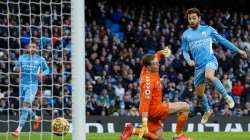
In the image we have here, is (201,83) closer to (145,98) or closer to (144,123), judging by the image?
(145,98)

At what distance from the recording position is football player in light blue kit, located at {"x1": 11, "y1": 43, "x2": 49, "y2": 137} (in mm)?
14320

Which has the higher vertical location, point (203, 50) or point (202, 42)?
point (202, 42)

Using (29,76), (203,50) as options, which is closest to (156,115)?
(203,50)

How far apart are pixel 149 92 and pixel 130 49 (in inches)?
512

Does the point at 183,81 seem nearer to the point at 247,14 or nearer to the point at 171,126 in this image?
the point at 171,126

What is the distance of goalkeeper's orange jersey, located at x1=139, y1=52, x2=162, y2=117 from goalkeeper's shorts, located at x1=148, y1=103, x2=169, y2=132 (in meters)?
0.01

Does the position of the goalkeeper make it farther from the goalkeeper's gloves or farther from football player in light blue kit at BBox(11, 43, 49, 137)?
football player in light blue kit at BBox(11, 43, 49, 137)

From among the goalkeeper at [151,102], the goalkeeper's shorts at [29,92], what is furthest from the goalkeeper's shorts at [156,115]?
the goalkeeper's shorts at [29,92]

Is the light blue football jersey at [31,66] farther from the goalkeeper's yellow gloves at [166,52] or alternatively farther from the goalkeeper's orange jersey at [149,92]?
the goalkeeper's orange jersey at [149,92]

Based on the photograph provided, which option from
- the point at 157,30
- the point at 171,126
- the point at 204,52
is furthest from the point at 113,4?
the point at 204,52

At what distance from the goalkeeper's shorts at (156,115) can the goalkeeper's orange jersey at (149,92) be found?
Result: 0.01 meters

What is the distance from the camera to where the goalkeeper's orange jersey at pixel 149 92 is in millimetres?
10711

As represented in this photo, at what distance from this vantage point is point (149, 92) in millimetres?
10742

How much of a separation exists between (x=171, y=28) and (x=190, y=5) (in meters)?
2.55
